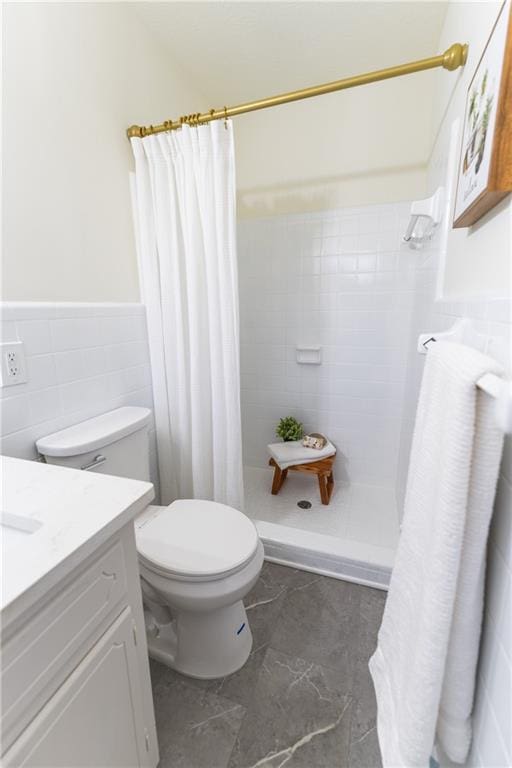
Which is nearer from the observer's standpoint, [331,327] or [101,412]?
[101,412]

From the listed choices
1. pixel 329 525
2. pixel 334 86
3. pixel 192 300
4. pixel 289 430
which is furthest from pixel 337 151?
pixel 329 525

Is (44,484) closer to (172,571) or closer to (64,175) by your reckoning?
(172,571)

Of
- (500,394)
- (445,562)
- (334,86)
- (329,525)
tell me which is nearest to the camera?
(500,394)

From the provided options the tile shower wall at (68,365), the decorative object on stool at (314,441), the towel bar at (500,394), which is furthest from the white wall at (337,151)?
the towel bar at (500,394)

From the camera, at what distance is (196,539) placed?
3.51ft

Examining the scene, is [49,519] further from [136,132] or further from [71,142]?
[136,132]

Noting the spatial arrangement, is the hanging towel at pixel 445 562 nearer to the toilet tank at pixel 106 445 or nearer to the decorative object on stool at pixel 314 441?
the toilet tank at pixel 106 445

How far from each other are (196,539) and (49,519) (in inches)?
22.7

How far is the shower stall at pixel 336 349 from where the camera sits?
6.19 ft

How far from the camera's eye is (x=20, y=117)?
992mm

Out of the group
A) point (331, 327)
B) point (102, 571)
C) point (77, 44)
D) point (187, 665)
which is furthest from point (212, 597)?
point (77, 44)

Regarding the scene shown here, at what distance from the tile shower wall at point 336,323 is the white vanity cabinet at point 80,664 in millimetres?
1664

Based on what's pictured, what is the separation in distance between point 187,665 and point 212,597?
376 mm

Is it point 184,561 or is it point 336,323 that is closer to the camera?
point 184,561
